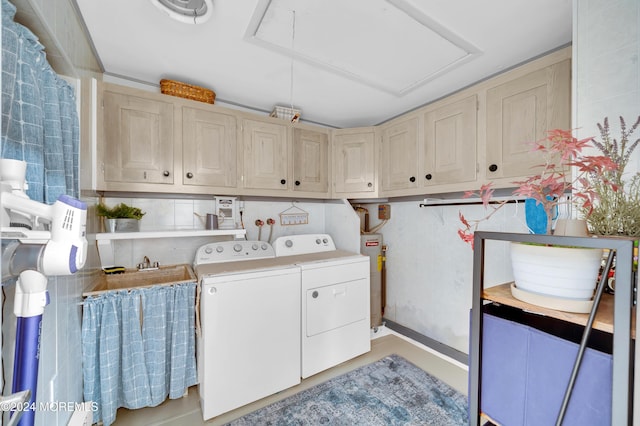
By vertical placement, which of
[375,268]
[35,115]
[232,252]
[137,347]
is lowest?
[137,347]

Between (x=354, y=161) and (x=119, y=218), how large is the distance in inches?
78.7

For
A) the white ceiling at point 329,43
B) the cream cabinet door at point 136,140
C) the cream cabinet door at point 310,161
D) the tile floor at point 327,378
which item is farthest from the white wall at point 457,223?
the cream cabinet door at point 136,140

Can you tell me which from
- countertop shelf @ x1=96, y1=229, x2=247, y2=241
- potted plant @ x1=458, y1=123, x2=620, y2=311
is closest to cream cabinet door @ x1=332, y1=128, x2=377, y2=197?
countertop shelf @ x1=96, y1=229, x2=247, y2=241

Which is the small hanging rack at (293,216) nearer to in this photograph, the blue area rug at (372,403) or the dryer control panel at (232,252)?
the dryer control panel at (232,252)

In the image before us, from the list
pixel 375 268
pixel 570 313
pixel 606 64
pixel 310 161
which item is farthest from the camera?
pixel 375 268

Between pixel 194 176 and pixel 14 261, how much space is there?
1.31 m

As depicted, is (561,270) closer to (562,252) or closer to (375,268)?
(562,252)

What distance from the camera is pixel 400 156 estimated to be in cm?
231

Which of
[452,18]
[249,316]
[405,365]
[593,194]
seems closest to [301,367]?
[249,316]

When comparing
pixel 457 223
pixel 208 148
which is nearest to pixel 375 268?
pixel 457 223

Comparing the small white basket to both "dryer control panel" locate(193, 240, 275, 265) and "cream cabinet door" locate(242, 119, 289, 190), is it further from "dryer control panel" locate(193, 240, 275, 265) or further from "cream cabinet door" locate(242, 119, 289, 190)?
"dryer control panel" locate(193, 240, 275, 265)

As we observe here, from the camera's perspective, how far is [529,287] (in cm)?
75

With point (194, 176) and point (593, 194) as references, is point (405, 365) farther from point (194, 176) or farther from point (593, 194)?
point (194, 176)

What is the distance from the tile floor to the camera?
5.32ft
